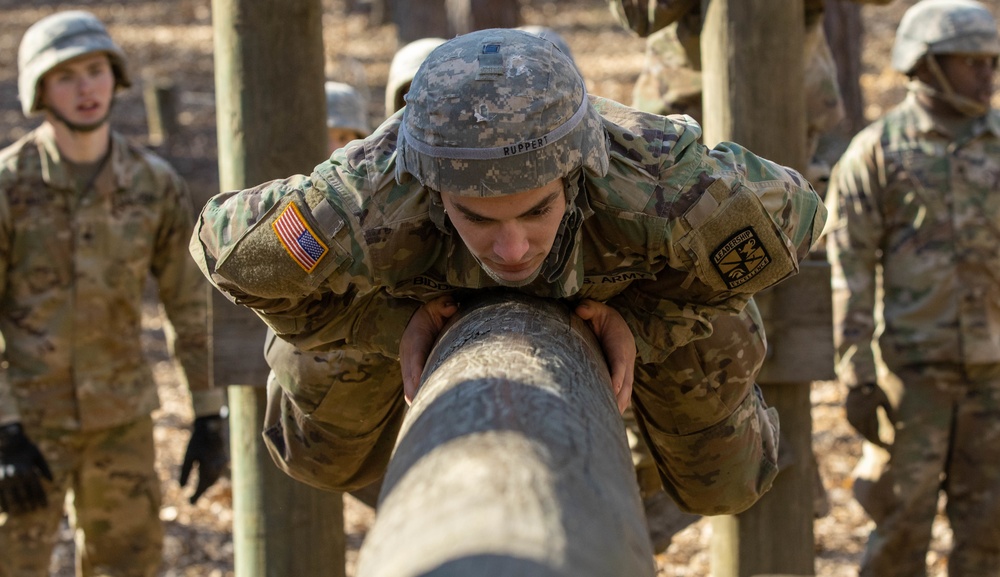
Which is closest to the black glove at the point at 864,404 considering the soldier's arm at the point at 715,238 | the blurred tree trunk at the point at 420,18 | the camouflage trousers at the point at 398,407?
the camouflage trousers at the point at 398,407

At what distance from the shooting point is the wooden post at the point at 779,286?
454 centimetres

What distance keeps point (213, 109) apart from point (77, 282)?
11529 millimetres

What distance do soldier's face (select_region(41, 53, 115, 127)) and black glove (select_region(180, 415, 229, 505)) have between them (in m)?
1.46

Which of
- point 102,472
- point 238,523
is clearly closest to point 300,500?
point 238,523

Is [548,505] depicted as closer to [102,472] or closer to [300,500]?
[300,500]

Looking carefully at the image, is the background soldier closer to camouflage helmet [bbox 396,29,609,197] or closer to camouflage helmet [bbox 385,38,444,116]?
camouflage helmet [bbox 385,38,444,116]

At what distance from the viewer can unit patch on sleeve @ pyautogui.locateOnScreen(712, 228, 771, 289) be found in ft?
10.6

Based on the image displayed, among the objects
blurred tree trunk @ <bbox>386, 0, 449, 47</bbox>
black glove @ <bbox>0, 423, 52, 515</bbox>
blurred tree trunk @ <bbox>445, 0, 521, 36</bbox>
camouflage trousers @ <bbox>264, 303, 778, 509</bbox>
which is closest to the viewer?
camouflage trousers @ <bbox>264, 303, 778, 509</bbox>

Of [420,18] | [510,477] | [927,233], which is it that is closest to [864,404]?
[927,233]

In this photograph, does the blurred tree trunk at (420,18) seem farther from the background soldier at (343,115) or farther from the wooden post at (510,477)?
the wooden post at (510,477)

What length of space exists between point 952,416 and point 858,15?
5875 millimetres

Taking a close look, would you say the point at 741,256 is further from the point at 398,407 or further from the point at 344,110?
the point at 344,110

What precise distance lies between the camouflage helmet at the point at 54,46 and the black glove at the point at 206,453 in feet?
5.42

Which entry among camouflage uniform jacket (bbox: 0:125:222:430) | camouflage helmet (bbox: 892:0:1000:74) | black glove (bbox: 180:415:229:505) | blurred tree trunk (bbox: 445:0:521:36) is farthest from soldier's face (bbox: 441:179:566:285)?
blurred tree trunk (bbox: 445:0:521:36)
